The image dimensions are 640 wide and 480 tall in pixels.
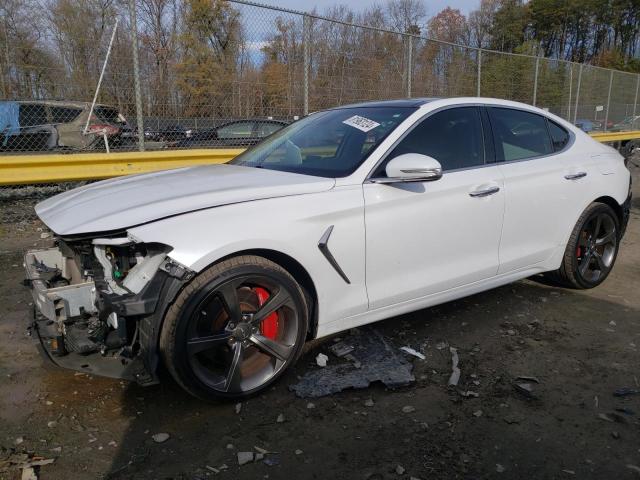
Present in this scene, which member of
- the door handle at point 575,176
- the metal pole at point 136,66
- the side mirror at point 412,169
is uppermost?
the metal pole at point 136,66

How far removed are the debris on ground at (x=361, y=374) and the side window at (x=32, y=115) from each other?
466 cm

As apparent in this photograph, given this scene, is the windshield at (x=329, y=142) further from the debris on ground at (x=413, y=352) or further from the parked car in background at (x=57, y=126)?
the parked car in background at (x=57, y=126)

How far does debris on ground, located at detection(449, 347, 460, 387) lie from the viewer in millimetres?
3057

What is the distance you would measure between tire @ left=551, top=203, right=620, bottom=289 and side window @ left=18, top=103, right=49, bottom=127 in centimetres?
558

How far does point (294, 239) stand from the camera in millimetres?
2787

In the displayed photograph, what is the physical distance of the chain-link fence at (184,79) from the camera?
19.2 feet

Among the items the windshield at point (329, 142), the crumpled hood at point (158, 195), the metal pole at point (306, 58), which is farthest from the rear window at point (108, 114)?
the crumpled hood at point (158, 195)

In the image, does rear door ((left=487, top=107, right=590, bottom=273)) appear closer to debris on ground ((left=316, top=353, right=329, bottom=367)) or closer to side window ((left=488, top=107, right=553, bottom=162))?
side window ((left=488, top=107, right=553, bottom=162))

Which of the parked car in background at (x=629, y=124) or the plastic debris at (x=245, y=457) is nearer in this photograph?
the plastic debris at (x=245, y=457)

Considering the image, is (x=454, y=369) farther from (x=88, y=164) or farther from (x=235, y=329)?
(x=88, y=164)

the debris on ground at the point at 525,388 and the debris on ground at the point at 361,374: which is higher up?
the debris on ground at the point at 361,374

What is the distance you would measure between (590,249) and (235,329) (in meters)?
3.37

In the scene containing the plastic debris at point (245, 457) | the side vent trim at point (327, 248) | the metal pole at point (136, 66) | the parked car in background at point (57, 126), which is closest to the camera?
the plastic debris at point (245, 457)

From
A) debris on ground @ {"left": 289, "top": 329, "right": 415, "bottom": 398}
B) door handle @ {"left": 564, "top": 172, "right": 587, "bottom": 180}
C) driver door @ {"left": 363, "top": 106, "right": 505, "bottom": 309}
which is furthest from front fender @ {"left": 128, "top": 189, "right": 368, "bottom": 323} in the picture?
door handle @ {"left": 564, "top": 172, "right": 587, "bottom": 180}
